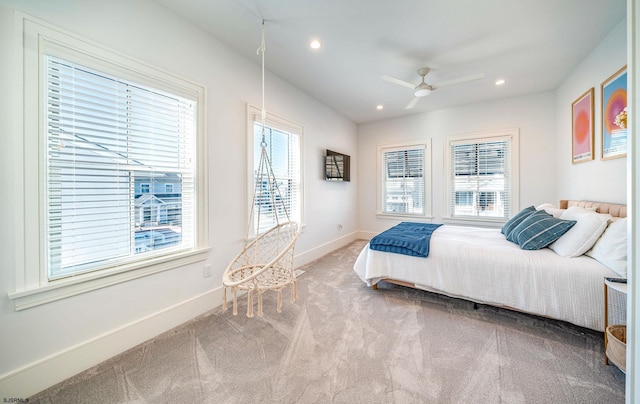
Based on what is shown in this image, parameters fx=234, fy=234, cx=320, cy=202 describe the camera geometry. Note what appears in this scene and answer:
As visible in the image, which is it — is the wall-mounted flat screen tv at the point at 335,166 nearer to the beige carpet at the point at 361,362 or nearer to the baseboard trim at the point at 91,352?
the beige carpet at the point at 361,362

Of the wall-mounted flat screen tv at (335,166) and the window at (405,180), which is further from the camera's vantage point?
the window at (405,180)

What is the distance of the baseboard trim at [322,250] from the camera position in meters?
3.72

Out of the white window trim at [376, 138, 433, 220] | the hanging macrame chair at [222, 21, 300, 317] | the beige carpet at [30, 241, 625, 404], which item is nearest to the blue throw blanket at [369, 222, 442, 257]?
the beige carpet at [30, 241, 625, 404]

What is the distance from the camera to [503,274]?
7.11ft

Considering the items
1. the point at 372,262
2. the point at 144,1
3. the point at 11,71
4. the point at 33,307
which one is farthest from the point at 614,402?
the point at 144,1

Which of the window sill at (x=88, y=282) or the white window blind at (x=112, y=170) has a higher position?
the white window blind at (x=112, y=170)

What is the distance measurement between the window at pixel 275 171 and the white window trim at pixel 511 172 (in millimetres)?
2986

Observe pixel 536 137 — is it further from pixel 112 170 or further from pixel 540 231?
pixel 112 170

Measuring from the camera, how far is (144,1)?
191cm

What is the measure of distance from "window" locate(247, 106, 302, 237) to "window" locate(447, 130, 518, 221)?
3.08m

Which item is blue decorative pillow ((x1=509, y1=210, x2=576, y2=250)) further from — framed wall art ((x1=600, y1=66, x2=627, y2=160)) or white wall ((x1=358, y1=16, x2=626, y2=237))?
framed wall art ((x1=600, y1=66, x2=627, y2=160))

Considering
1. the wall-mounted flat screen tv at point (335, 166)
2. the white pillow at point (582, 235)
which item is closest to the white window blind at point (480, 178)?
the wall-mounted flat screen tv at point (335, 166)

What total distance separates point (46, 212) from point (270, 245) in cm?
197

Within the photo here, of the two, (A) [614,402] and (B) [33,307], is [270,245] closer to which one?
(B) [33,307]
